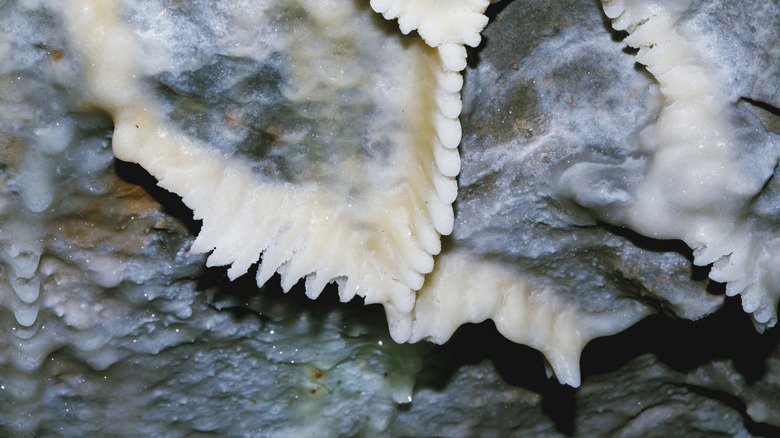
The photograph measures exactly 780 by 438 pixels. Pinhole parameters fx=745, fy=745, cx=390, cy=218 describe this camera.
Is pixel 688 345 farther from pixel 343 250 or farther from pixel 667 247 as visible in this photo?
pixel 343 250

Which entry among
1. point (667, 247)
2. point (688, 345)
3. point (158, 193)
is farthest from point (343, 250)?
point (688, 345)

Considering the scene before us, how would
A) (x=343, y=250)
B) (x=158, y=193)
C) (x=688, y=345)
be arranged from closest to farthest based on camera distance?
(x=343, y=250), (x=158, y=193), (x=688, y=345)

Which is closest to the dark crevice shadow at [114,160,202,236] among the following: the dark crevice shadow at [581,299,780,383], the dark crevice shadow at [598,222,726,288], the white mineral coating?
the white mineral coating

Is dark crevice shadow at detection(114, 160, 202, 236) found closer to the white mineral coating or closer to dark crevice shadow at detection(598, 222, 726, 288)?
the white mineral coating

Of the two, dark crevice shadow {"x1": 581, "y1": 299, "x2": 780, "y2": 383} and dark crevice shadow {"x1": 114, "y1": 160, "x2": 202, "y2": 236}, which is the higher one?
dark crevice shadow {"x1": 114, "y1": 160, "x2": 202, "y2": 236}

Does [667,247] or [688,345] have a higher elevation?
[667,247]

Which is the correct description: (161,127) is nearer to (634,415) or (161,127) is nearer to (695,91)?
(695,91)

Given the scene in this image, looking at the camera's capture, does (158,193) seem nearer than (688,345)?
Yes

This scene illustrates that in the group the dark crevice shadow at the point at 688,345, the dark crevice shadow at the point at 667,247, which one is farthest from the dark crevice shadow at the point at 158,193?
the dark crevice shadow at the point at 688,345

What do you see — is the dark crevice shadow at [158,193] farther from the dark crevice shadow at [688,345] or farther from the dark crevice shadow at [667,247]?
the dark crevice shadow at [688,345]
